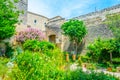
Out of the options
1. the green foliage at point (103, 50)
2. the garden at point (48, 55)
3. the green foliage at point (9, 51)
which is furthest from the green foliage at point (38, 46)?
the green foliage at point (103, 50)

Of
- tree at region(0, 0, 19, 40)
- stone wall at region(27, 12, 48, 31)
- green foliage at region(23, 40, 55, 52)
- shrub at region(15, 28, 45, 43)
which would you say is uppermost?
stone wall at region(27, 12, 48, 31)

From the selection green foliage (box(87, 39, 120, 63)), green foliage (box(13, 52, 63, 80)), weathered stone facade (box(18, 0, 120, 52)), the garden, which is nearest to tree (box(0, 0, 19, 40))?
the garden

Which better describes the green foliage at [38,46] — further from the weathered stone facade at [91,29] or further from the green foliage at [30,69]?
the green foliage at [30,69]

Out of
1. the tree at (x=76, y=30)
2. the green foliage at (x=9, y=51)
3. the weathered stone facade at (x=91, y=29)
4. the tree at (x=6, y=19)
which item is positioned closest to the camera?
the tree at (x=6, y=19)

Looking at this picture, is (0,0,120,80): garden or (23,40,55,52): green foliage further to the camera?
(23,40,55,52): green foliage

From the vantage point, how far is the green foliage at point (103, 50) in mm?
12633

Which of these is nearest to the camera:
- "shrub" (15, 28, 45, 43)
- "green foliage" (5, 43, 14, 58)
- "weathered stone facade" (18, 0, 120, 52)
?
"green foliage" (5, 43, 14, 58)

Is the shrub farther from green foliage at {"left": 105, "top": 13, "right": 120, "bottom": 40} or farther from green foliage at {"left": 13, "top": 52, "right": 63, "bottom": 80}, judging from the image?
green foliage at {"left": 13, "top": 52, "right": 63, "bottom": 80}

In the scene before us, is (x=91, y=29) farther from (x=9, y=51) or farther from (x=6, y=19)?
(x=6, y=19)

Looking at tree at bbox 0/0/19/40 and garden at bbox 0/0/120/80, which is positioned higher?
tree at bbox 0/0/19/40

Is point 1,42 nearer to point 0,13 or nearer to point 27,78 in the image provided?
point 0,13

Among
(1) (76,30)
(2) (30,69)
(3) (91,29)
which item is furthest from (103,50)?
(2) (30,69)

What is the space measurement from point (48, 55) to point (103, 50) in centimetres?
639

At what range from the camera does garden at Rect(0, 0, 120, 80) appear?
481cm
